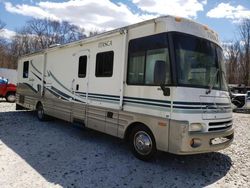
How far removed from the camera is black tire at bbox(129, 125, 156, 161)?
583 cm

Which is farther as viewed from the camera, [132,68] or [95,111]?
[95,111]

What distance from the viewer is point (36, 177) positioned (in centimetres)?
504

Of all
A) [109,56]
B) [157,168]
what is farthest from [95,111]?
[157,168]

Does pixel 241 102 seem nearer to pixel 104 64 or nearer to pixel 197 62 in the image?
pixel 104 64

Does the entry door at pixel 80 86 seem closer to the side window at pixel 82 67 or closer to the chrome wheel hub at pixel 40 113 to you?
the side window at pixel 82 67

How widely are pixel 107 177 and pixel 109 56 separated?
3.14 m

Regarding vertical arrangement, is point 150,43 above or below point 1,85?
above

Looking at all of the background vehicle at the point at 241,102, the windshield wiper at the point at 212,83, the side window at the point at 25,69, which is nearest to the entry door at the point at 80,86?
the windshield wiper at the point at 212,83

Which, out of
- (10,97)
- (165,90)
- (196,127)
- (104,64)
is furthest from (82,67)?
(10,97)

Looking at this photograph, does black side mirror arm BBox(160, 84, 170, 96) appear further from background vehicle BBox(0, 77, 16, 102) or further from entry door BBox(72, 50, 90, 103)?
background vehicle BBox(0, 77, 16, 102)

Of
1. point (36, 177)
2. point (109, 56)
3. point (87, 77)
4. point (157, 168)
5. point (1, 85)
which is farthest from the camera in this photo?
point (1, 85)

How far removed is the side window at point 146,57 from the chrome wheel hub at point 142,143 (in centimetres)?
113

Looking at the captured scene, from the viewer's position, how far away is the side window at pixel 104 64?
275 inches

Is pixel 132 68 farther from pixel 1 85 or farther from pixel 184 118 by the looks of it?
pixel 1 85
